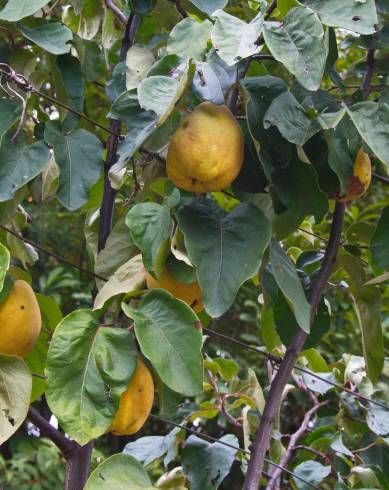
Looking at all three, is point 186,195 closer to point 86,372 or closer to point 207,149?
point 207,149

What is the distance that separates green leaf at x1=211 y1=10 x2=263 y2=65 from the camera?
2.68ft

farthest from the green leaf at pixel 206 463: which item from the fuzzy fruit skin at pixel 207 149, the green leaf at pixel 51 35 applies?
the green leaf at pixel 51 35

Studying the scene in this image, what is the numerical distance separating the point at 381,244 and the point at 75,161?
46 cm

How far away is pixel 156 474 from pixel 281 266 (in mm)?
2232

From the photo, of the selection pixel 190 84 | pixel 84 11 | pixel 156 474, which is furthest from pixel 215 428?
pixel 190 84

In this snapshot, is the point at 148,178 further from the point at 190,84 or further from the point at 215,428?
the point at 215,428

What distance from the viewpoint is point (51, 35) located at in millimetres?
1133

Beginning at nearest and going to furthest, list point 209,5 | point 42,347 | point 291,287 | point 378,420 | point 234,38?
point 234,38 → point 291,287 → point 209,5 → point 42,347 → point 378,420

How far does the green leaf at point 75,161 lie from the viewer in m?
1.12

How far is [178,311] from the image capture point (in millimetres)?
902

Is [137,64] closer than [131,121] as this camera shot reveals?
No

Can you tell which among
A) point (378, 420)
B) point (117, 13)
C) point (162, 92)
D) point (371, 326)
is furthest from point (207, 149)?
point (378, 420)

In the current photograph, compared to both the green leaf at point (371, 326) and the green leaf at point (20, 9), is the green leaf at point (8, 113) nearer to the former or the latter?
the green leaf at point (20, 9)

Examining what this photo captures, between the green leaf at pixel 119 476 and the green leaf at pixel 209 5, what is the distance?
594 mm
